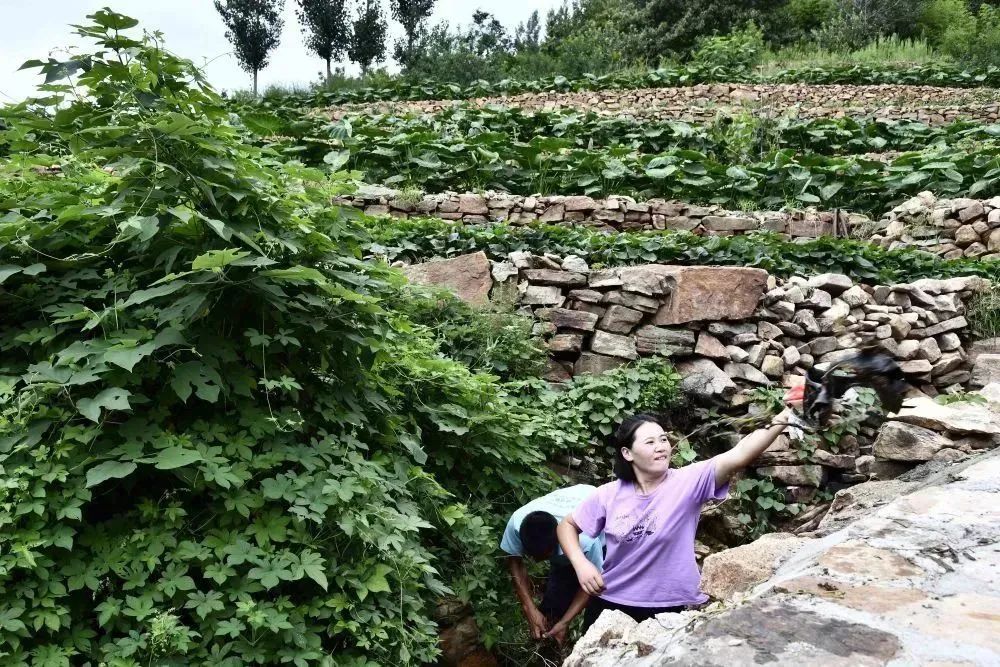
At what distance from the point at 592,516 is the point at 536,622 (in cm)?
50

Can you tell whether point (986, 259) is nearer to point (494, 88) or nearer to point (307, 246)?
point (307, 246)

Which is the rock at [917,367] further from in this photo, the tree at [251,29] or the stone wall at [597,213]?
→ the tree at [251,29]

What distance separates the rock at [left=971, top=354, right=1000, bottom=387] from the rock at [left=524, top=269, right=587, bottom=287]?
2790 mm

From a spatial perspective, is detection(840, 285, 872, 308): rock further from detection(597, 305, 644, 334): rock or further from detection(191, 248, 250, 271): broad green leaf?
detection(191, 248, 250, 271): broad green leaf

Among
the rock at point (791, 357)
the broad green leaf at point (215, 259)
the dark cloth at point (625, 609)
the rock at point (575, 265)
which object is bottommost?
the dark cloth at point (625, 609)

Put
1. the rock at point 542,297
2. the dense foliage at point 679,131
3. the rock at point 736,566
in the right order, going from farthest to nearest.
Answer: the dense foliage at point 679,131 → the rock at point 542,297 → the rock at point 736,566

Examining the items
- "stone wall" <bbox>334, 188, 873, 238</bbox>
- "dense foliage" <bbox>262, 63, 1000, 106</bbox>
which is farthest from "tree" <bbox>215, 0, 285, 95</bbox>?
"stone wall" <bbox>334, 188, 873, 238</bbox>

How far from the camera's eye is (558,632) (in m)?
3.18

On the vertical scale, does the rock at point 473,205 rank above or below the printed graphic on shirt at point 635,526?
above

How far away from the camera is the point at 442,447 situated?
3.51 meters

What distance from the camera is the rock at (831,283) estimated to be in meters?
5.87

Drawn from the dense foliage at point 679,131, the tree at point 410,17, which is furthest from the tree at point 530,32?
the dense foliage at point 679,131

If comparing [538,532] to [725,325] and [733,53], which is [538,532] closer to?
[725,325]

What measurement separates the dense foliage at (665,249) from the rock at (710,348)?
914mm
